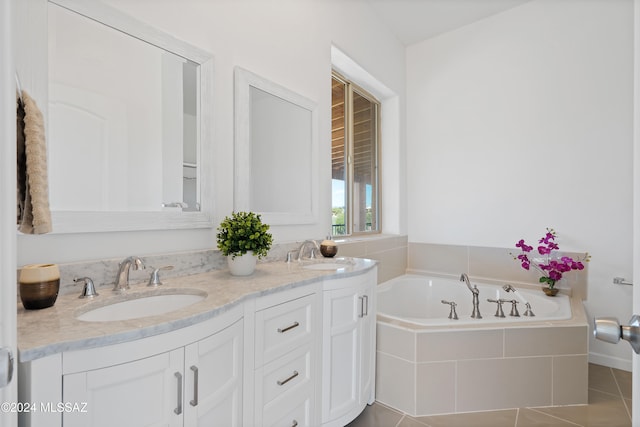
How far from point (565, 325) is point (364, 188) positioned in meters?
1.83

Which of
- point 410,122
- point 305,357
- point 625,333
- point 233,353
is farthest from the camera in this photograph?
point 410,122

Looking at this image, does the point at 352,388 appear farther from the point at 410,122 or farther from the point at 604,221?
the point at 410,122

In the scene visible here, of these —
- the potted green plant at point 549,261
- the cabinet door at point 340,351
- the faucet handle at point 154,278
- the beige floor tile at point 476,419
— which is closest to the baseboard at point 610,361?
the potted green plant at point 549,261

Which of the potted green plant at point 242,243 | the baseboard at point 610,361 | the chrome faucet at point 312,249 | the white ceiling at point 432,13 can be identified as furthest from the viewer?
the white ceiling at point 432,13

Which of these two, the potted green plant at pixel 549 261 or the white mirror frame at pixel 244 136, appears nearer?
the white mirror frame at pixel 244 136

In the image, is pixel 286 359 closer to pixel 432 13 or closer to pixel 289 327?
pixel 289 327

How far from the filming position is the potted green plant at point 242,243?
1.33m

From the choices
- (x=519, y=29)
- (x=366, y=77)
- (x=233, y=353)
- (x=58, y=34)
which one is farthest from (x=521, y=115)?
(x=58, y=34)

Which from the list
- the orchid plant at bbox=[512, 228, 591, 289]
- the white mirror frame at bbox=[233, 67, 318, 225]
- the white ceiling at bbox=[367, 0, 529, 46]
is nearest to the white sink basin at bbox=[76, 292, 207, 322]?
the white mirror frame at bbox=[233, 67, 318, 225]

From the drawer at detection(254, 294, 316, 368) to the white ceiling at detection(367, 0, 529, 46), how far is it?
2633 millimetres

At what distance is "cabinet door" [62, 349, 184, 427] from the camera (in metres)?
0.65

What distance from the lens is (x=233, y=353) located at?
0.99m

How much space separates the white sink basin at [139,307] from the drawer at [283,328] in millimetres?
248

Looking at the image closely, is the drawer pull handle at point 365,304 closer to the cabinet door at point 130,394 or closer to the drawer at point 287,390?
the drawer at point 287,390
